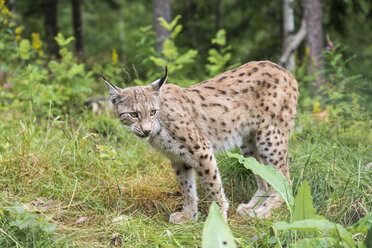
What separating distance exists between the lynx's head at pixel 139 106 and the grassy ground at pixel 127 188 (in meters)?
0.42

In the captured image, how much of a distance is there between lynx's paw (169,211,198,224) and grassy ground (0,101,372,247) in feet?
0.28

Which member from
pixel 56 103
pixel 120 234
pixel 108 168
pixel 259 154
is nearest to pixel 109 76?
pixel 56 103

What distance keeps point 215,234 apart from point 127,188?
1902 millimetres

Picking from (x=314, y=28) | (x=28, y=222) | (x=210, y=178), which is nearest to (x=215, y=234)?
(x=28, y=222)

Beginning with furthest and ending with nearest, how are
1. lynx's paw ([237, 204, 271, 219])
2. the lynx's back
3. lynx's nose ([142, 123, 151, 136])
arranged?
the lynx's back
lynx's paw ([237, 204, 271, 219])
lynx's nose ([142, 123, 151, 136])

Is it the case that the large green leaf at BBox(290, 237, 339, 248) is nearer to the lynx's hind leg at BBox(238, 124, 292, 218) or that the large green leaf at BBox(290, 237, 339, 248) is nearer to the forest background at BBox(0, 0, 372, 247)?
the forest background at BBox(0, 0, 372, 247)

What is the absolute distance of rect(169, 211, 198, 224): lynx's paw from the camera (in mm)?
4262

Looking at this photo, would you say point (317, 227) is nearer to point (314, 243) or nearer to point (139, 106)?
point (314, 243)

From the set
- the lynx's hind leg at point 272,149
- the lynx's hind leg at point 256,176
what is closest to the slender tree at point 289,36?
the lynx's hind leg at point 256,176

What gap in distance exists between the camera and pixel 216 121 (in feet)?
15.7

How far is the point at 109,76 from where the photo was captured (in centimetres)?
739

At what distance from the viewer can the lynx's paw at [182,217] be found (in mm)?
4262

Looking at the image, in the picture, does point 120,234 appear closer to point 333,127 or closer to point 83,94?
point 333,127

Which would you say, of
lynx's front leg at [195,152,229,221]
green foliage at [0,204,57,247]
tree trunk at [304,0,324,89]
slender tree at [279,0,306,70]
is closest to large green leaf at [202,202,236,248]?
green foliage at [0,204,57,247]
